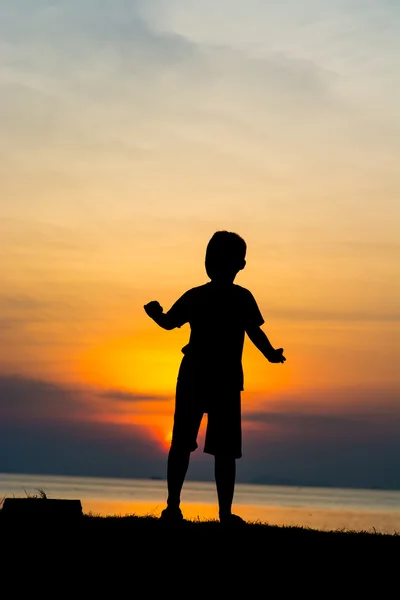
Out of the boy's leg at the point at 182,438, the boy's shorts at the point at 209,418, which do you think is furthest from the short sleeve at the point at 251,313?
the boy's leg at the point at 182,438

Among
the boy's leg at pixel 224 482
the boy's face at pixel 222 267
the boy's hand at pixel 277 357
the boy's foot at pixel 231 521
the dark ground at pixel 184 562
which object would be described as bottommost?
the dark ground at pixel 184 562

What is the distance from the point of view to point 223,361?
10.7 metres

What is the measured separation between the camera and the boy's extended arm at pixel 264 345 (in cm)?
1108

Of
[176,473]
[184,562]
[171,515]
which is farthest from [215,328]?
[184,562]

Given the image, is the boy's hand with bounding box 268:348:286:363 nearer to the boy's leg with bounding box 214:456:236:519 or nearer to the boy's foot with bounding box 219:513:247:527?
the boy's leg with bounding box 214:456:236:519

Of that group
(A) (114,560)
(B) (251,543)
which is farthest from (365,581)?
(A) (114,560)

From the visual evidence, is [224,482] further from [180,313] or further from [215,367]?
[180,313]

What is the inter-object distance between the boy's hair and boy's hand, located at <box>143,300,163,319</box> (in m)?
0.68

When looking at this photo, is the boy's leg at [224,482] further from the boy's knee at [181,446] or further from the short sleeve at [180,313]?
the short sleeve at [180,313]

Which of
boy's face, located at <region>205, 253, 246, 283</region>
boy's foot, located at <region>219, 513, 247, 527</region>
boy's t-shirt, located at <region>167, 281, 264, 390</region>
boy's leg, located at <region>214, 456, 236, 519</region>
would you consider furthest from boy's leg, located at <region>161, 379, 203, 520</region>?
boy's face, located at <region>205, 253, 246, 283</region>

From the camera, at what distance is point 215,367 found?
35.2 ft

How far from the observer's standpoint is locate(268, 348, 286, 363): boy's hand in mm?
11102

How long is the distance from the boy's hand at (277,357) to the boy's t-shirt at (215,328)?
14.7 inches

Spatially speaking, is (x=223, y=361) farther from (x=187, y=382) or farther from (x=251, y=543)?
(x=251, y=543)
